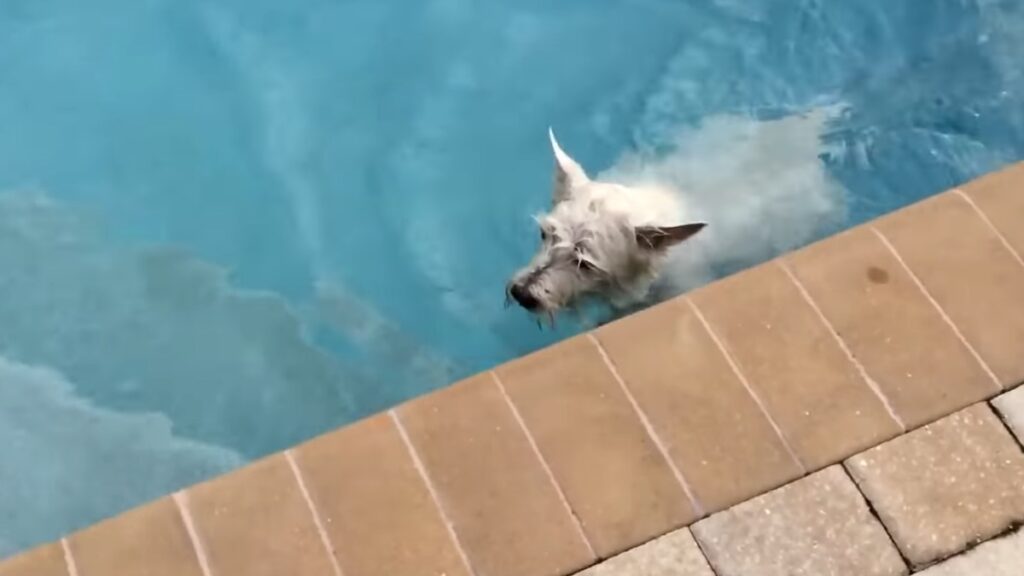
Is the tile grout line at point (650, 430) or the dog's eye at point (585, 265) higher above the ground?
the dog's eye at point (585, 265)

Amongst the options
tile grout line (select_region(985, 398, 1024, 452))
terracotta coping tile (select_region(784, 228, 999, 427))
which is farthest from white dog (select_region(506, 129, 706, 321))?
tile grout line (select_region(985, 398, 1024, 452))

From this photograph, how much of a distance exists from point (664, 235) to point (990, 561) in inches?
49.0

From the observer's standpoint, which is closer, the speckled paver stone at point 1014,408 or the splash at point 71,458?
the speckled paver stone at point 1014,408

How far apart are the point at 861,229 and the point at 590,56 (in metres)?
2.11

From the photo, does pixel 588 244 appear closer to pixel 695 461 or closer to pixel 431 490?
pixel 695 461

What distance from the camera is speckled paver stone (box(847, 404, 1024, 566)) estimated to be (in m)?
2.78

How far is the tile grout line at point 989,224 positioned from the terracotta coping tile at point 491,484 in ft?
4.93

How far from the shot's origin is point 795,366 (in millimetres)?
3023

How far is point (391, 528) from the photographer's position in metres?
2.79

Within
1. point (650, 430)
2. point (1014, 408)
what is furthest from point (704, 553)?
point (1014, 408)

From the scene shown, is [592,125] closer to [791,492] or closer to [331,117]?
[331,117]

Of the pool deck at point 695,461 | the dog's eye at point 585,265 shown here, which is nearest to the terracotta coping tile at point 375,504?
the pool deck at point 695,461

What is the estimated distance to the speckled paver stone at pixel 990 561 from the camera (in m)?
2.72

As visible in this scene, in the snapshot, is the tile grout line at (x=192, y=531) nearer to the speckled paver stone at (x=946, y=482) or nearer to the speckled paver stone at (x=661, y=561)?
the speckled paver stone at (x=661, y=561)
